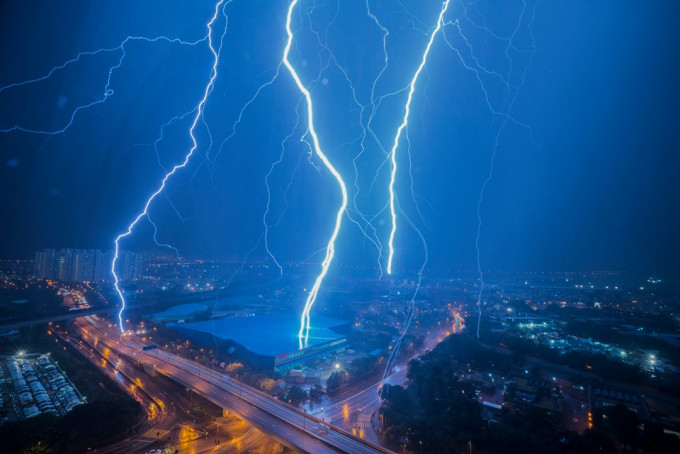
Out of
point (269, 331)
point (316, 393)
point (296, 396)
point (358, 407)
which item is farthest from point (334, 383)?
point (269, 331)

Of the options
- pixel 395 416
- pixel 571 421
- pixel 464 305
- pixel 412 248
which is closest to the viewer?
pixel 395 416

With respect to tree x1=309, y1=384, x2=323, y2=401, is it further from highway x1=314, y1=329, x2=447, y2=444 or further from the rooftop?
the rooftop

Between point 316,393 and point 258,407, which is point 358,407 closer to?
point 316,393

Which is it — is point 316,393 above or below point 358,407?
above

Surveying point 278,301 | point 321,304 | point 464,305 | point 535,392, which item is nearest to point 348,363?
point 535,392

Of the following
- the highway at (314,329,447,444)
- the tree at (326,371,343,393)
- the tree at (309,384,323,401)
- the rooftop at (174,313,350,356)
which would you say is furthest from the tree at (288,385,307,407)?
the rooftop at (174,313,350,356)

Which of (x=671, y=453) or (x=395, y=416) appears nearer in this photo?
(x=671, y=453)

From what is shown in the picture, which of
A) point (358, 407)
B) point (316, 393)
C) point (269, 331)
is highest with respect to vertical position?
point (269, 331)

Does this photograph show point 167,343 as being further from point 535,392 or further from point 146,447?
Result: point 535,392

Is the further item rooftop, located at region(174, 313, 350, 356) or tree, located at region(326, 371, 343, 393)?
rooftop, located at region(174, 313, 350, 356)
